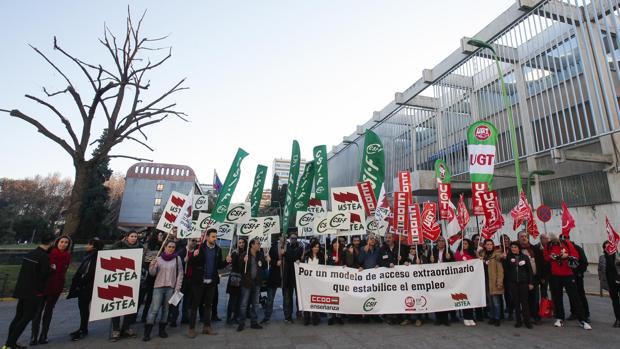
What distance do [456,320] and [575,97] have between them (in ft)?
54.0

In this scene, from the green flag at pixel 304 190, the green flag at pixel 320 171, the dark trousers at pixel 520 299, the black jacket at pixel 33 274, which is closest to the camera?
the black jacket at pixel 33 274

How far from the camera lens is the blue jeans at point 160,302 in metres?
6.29

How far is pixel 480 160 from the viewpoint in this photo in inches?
387

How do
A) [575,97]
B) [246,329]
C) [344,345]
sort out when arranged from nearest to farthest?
[344,345] < [246,329] < [575,97]

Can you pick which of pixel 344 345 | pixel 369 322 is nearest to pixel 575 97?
pixel 369 322

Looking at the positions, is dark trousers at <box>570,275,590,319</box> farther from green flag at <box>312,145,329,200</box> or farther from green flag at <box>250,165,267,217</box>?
green flag at <box>250,165,267,217</box>

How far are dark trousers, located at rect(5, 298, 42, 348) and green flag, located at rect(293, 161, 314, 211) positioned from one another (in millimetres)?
6834

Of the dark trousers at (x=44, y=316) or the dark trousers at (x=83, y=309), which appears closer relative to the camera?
the dark trousers at (x=44, y=316)

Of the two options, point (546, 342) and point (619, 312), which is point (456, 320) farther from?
point (619, 312)

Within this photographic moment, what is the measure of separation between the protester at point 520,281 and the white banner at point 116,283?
8330 millimetres

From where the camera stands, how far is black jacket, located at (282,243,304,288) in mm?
7867

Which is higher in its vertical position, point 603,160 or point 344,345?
point 603,160

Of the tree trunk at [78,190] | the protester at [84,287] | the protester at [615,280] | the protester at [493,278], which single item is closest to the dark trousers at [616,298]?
the protester at [615,280]

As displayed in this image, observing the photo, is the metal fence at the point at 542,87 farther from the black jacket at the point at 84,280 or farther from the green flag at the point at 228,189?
the black jacket at the point at 84,280
